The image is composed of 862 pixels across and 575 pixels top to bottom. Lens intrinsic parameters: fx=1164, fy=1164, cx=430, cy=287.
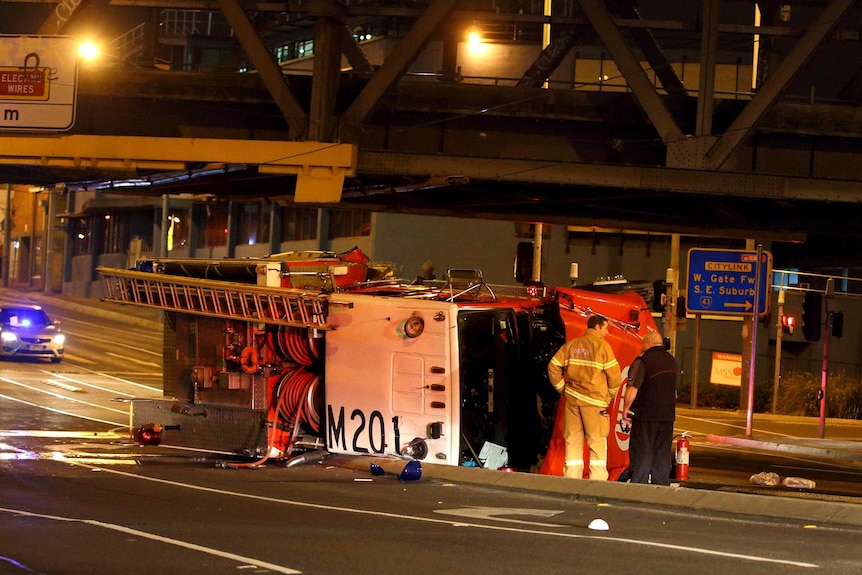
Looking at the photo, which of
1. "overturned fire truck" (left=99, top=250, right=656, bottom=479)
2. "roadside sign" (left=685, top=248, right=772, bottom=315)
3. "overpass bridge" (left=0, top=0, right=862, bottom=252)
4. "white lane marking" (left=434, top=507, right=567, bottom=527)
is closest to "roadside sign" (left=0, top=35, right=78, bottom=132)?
"overpass bridge" (left=0, top=0, right=862, bottom=252)

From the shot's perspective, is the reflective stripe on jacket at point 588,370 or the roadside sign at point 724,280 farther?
the roadside sign at point 724,280

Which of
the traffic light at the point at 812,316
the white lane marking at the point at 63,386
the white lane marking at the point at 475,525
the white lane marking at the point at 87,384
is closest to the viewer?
the white lane marking at the point at 475,525

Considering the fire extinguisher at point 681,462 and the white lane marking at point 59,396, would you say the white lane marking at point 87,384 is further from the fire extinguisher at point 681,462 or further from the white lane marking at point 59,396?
the fire extinguisher at point 681,462

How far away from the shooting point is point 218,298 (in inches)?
534

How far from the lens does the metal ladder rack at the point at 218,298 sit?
12.9 m

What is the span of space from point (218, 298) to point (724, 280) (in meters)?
15.1

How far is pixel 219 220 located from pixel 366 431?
165 feet

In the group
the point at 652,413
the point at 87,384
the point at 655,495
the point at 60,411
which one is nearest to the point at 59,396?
the point at 60,411

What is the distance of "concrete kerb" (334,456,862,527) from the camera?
385 inches

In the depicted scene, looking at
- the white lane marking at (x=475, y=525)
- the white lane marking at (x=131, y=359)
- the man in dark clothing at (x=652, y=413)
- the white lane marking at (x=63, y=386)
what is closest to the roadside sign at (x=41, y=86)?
the white lane marking at (x=63, y=386)

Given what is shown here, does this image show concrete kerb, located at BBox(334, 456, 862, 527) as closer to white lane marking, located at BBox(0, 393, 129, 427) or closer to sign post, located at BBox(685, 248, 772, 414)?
white lane marking, located at BBox(0, 393, 129, 427)

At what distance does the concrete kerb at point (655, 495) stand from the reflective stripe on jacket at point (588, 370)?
1.04 m

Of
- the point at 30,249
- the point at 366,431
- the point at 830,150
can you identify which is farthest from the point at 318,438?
the point at 30,249

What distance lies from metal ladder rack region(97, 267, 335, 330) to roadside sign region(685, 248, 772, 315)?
14.7 m
